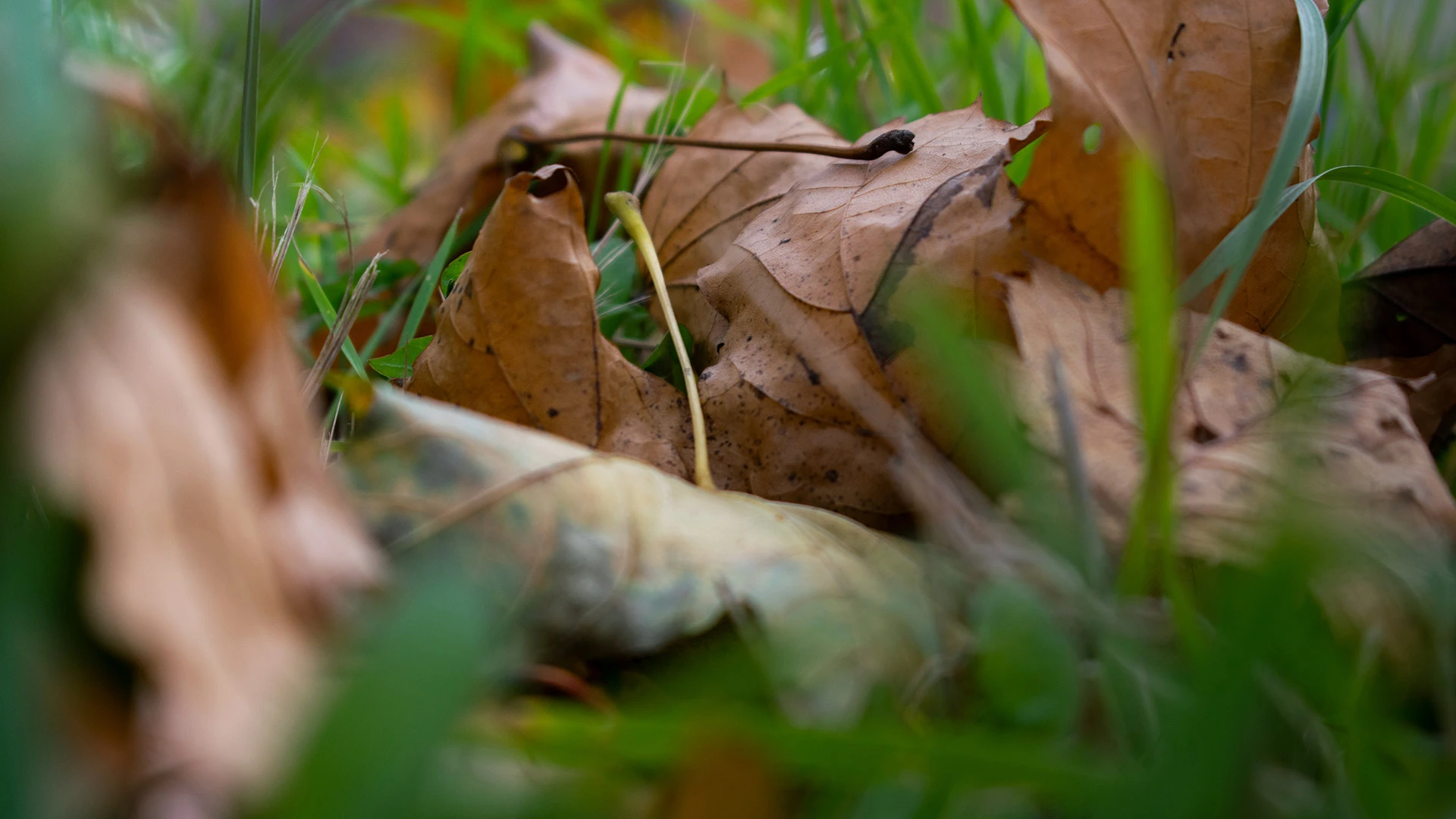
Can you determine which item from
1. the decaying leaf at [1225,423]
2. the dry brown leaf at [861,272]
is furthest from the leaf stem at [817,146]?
the decaying leaf at [1225,423]

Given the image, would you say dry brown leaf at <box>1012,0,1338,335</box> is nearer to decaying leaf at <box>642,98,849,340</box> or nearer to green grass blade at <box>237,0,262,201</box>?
decaying leaf at <box>642,98,849,340</box>

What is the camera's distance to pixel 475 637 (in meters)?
0.23

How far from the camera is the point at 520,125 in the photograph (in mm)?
1109

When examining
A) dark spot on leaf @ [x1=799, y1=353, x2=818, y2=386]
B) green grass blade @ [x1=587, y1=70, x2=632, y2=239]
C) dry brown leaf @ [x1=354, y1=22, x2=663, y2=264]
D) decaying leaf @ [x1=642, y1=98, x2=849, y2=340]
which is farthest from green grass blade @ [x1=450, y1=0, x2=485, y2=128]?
dark spot on leaf @ [x1=799, y1=353, x2=818, y2=386]

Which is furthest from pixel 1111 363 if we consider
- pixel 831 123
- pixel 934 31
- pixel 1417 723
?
pixel 934 31

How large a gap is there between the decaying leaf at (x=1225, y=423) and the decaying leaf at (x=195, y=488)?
28 cm

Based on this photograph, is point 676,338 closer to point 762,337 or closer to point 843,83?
point 762,337

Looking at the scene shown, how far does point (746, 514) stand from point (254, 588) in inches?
9.3

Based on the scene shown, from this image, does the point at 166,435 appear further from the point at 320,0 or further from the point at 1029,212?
the point at 320,0

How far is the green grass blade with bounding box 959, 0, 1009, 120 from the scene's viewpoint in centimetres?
101

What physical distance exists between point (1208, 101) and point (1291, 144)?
0.18 metres

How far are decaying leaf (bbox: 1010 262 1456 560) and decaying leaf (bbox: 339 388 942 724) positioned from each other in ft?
0.36

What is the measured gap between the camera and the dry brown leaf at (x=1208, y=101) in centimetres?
60

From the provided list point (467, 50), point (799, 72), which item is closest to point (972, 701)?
point (799, 72)
